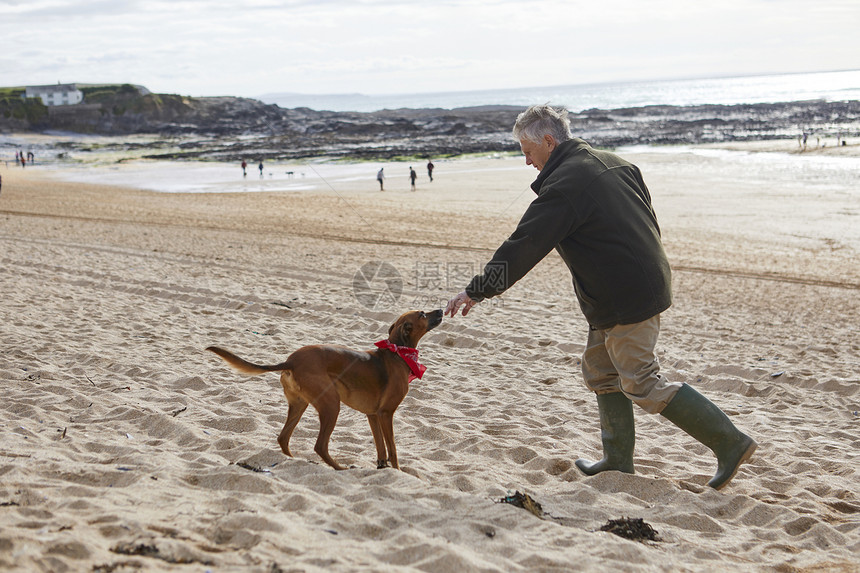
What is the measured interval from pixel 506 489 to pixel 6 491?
2.62 m

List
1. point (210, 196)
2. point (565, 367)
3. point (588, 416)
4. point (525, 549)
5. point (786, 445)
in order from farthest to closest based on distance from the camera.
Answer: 1. point (210, 196)
2. point (565, 367)
3. point (588, 416)
4. point (786, 445)
5. point (525, 549)

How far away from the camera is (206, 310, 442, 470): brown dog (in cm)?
422

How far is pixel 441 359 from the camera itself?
755cm

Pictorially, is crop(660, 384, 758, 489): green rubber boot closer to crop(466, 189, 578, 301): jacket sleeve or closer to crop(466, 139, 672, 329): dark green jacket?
crop(466, 139, 672, 329): dark green jacket

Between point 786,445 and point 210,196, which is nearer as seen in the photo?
point 786,445

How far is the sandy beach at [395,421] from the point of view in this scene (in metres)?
3.18

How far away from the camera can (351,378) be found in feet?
14.1

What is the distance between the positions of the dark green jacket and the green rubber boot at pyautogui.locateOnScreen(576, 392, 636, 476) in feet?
2.18

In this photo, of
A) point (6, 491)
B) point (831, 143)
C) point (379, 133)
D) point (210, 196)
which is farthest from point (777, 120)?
point (6, 491)

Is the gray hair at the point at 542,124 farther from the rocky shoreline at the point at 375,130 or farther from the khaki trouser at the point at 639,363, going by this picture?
the rocky shoreline at the point at 375,130

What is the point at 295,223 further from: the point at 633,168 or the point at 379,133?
the point at 379,133

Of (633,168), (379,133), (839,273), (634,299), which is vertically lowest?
(839,273)

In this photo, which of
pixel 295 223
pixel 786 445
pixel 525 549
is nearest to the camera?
pixel 525 549

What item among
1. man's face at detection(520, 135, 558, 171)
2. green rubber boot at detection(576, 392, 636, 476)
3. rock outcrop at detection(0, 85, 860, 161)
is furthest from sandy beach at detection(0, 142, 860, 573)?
rock outcrop at detection(0, 85, 860, 161)
